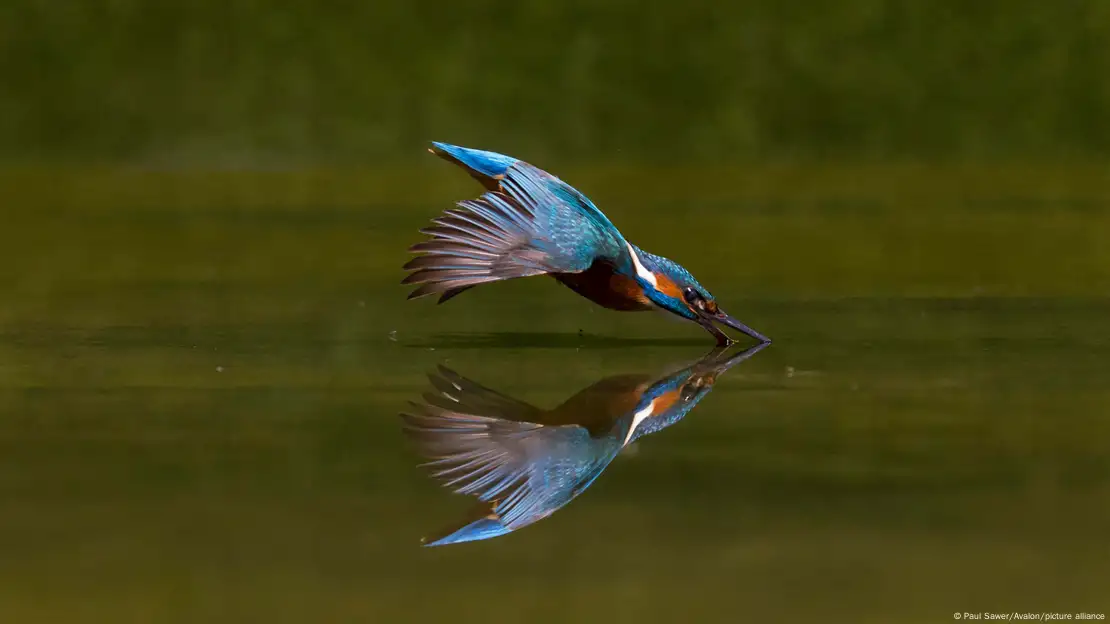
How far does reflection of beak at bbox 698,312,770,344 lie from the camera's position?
6.09 metres

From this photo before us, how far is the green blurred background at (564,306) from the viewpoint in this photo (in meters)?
3.47

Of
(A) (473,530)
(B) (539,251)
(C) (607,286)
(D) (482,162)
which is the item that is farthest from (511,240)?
(A) (473,530)

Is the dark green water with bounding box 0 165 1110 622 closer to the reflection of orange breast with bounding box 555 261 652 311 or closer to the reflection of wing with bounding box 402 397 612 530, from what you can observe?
the reflection of wing with bounding box 402 397 612 530

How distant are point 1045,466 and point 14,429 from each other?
254 centimetres

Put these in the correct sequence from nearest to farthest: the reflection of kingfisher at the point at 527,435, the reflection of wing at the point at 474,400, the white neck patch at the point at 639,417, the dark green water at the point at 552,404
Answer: the dark green water at the point at 552,404, the reflection of kingfisher at the point at 527,435, the white neck patch at the point at 639,417, the reflection of wing at the point at 474,400

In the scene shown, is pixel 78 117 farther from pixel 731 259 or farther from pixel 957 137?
pixel 731 259

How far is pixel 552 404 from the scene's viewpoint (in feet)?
16.5

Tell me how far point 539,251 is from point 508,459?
1.38 m

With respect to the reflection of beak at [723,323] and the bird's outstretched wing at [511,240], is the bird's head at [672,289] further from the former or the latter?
the bird's outstretched wing at [511,240]

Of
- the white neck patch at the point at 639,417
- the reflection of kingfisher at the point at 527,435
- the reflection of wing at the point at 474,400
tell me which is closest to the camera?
the reflection of kingfisher at the point at 527,435

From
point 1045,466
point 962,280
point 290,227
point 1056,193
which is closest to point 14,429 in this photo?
point 1045,466

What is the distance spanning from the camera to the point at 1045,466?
169 inches

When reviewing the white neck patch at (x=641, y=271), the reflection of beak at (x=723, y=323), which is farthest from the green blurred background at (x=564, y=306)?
the white neck patch at (x=641, y=271)

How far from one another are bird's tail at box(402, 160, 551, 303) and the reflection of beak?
756 millimetres
